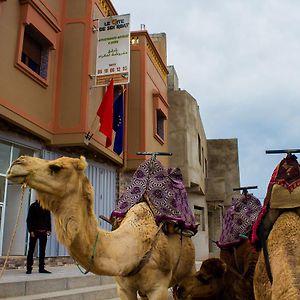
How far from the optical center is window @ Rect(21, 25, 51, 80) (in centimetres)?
1055

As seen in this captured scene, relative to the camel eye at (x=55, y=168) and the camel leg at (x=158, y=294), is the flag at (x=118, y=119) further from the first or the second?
the camel eye at (x=55, y=168)

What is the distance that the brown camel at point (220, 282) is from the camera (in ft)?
16.7

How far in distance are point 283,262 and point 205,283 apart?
261cm

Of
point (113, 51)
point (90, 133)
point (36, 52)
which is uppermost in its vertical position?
point (113, 51)

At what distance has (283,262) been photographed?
271cm

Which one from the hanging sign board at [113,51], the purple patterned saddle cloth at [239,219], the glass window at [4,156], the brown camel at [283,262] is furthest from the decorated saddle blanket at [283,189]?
the hanging sign board at [113,51]

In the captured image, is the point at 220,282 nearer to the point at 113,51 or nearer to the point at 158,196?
the point at 158,196

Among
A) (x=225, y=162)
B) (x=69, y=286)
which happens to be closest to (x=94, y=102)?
(x=69, y=286)

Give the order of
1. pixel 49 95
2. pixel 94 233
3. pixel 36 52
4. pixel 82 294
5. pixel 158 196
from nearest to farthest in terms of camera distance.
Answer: pixel 94 233 < pixel 158 196 < pixel 82 294 < pixel 49 95 < pixel 36 52

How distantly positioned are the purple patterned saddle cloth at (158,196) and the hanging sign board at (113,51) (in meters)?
6.53

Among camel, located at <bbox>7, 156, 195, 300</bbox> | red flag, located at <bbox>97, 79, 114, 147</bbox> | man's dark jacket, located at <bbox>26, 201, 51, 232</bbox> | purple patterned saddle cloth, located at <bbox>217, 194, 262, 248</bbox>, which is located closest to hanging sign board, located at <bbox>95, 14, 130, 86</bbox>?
red flag, located at <bbox>97, 79, 114, 147</bbox>

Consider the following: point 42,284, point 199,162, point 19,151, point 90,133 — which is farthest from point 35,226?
point 199,162

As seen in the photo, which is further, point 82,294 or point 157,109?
point 157,109

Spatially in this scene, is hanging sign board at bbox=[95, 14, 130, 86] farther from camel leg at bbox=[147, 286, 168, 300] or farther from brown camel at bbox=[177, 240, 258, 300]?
camel leg at bbox=[147, 286, 168, 300]
